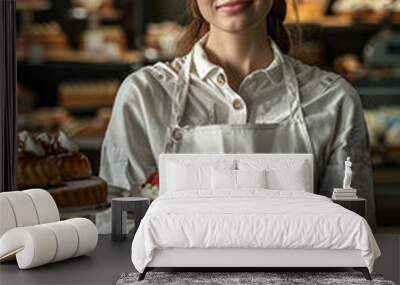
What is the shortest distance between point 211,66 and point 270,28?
0.56m

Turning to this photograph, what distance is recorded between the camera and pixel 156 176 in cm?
666

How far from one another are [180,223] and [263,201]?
0.62 m

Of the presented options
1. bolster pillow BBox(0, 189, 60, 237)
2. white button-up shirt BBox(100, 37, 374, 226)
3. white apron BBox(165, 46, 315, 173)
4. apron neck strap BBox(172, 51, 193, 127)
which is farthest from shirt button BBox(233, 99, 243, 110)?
bolster pillow BBox(0, 189, 60, 237)

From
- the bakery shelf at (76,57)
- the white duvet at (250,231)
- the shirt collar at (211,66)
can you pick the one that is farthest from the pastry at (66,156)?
the white duvet at (250,231)

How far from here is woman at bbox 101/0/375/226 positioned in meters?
6.56

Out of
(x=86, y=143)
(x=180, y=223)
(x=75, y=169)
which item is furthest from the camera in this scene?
(x=86, y=143)

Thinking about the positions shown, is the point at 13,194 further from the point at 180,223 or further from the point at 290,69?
the point at 290,69

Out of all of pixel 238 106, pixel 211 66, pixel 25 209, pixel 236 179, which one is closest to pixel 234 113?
pixel 238 106

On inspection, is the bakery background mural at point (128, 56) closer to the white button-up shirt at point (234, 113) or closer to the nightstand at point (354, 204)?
the white button-up shirt at point (234, 113)

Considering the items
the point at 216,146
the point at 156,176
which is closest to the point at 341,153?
the point at 216,146

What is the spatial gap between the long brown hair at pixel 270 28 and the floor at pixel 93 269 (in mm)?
1604

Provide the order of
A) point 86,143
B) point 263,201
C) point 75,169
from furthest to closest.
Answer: point 86,143 → point 75,169 → point 263,201

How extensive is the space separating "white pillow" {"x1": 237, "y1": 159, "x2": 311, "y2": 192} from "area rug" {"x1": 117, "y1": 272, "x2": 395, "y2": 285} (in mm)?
1049

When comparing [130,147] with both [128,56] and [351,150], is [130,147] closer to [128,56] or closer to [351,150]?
[128,56]
